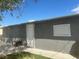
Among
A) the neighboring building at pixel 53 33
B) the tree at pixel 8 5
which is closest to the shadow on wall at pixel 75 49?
the neighboring building at pixel 53 33

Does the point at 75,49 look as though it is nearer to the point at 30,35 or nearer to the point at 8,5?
the point at 8,5

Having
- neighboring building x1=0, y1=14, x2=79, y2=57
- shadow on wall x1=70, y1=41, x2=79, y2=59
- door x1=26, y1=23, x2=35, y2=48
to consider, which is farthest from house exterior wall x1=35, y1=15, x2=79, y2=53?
door x1=26, y1=23, x2=35, y2=48

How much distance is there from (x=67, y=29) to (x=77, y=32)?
1214mm

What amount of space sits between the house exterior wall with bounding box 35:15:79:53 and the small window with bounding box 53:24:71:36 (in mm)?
255

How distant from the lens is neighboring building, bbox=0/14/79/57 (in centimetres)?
1348

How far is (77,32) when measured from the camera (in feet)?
42.7

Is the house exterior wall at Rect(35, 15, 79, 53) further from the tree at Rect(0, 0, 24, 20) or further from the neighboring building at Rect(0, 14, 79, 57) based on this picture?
the tree at Rect(0, 0, 24, 20)

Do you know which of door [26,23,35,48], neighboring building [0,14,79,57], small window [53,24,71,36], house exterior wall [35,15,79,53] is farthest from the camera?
door [26,23,35,48]

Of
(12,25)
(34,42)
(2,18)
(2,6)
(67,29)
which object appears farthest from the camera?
(12,25)

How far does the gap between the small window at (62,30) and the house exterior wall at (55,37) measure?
0.84 feet

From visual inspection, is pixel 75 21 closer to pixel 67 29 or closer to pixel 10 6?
pixel 67 29

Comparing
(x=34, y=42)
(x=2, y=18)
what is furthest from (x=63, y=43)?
(x=2, y=18)

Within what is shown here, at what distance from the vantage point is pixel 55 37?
15.4m

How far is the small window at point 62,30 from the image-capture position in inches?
550
